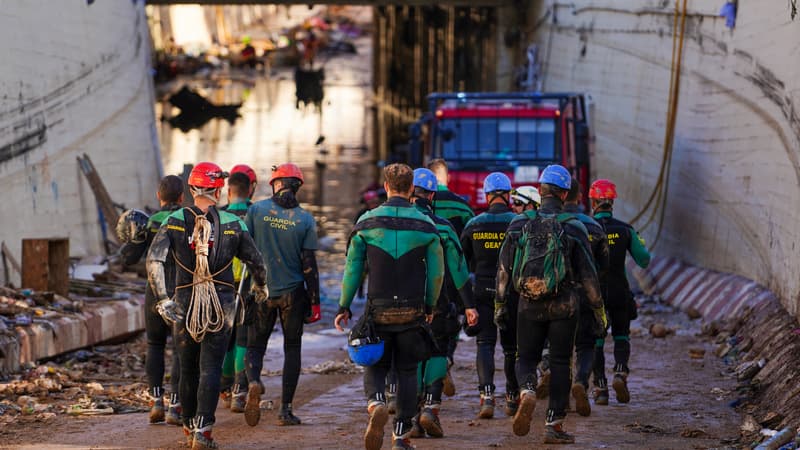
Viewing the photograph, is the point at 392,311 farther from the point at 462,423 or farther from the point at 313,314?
the point at 462,423

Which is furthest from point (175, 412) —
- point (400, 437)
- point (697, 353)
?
point (697, 353)

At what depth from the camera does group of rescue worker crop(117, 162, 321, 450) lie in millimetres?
8500

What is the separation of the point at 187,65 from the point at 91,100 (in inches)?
1423

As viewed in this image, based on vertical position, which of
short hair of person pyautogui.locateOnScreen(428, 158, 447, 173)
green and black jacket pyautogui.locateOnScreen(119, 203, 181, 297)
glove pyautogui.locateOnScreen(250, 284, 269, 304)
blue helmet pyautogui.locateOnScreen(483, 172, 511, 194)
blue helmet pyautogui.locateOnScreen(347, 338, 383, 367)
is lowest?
blue helmet pyautogui.locateOnScreen(347, 338, 383, 367)

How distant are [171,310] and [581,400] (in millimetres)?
3509

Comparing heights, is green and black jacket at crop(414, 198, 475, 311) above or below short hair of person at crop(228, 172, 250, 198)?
below

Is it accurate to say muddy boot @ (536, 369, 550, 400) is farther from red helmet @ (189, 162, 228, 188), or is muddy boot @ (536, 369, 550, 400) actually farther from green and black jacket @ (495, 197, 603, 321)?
red helmet @ (189, 162, 228, 188)

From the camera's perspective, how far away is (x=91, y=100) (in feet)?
65.2

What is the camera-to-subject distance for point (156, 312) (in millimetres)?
9680


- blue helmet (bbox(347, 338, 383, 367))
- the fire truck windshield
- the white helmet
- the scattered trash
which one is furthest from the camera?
the fire truck windshield

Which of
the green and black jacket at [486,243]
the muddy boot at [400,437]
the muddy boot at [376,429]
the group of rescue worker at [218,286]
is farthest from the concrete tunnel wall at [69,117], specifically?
the muddy boot at [376,429]

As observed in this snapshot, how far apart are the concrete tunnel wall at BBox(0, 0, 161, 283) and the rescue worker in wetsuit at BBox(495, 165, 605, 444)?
8403mm

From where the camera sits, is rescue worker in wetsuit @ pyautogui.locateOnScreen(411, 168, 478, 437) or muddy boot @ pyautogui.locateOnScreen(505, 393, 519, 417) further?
muddy boot @ pyautogui.locateOnScreen(505, 393, 519, 417)

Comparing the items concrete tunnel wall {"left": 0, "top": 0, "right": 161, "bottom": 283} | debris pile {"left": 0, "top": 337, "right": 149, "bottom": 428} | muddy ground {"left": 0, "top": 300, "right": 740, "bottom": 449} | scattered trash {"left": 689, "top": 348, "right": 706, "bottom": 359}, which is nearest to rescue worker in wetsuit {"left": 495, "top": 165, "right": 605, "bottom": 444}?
muddy ground {"left": 0, "top": 300, "right": 740, "bottom": 449}
